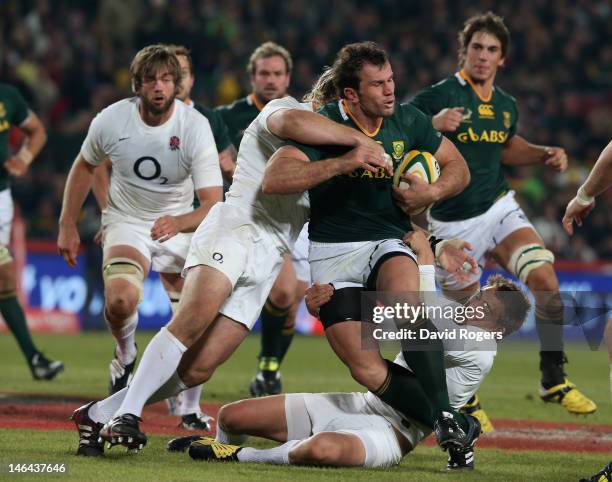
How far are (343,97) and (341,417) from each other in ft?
5.49

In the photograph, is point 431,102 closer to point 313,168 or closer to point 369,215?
point 369,215

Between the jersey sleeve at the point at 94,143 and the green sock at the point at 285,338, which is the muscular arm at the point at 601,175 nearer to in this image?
the jersey sleeve at the point at 94,143

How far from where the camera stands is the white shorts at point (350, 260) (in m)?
5.94

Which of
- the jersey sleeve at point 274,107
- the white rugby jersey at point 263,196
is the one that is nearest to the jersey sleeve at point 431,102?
the white rugby jersey at point 263,196

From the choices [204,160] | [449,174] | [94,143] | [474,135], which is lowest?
[449,174]

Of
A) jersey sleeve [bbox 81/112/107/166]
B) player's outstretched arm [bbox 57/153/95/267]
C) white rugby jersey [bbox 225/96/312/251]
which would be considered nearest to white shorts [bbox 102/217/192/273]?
player's outstretched arm [bbox 57/153/95/267]

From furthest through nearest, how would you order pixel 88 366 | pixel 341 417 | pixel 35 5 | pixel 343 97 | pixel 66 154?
pixel 35 5, pixel 66 154, pixel 88 366, pixel 343 97, pixel 341 417

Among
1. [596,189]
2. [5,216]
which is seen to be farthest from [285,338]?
[596,189]

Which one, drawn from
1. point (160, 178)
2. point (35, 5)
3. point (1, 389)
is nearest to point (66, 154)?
point (35, 5)

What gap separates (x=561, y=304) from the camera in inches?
336

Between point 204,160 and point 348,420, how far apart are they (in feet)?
7.21

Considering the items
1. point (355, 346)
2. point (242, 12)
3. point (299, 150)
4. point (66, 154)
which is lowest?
point (355, 346)

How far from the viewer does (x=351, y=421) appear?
18.5 ft

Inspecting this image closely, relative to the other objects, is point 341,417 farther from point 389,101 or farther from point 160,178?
point 160,178
